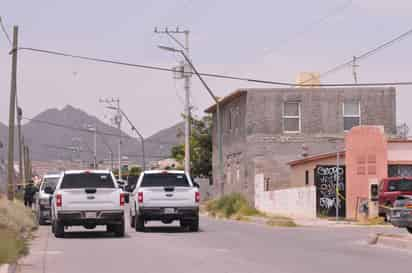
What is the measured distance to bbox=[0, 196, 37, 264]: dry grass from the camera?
61.5 feet

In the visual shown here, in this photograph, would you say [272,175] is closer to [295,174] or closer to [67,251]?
[295,174]

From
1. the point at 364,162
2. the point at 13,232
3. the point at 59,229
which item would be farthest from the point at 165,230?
the point at 364,162

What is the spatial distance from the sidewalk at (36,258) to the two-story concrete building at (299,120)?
2806 cm

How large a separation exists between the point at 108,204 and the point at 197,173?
50.6 meters

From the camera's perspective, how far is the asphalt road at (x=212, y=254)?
1836cm

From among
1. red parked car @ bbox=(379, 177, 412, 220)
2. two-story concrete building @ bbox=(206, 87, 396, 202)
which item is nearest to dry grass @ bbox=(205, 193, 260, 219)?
two-story concrete building @ bbox=(206, 87, 396, 202)

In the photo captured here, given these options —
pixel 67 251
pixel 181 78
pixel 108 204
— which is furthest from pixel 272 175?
pixel 67 251

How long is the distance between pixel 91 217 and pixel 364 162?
18.6 metres

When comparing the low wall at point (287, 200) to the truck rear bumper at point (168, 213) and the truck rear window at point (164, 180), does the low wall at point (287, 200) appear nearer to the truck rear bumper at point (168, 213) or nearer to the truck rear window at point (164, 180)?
the truck rear window at point (164, 180)

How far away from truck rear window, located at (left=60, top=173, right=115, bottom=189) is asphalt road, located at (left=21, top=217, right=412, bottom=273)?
1486 millimetres

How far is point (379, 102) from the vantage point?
56188 millimetres

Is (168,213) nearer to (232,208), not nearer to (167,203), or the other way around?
(167,203)

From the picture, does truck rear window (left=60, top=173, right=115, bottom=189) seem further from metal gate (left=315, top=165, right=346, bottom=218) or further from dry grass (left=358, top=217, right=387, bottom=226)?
metal gate (left=315, top=165, right=346, bottom=218)

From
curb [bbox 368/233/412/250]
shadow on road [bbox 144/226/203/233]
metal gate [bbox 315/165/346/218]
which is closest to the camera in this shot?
curb [bbox 368/233/412/250]
